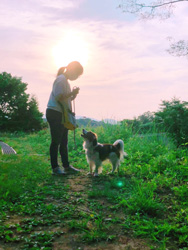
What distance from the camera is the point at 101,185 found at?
4867mm

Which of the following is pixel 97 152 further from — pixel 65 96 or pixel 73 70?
pixel 73 70

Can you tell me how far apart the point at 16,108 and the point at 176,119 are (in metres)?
16.5

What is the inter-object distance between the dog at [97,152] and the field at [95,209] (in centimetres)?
30

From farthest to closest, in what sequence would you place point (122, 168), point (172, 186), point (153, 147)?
point (153, 147) → point (122, 168) → point (172, 186)

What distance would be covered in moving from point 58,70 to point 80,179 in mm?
2319

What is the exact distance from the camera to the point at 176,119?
26.2 feet

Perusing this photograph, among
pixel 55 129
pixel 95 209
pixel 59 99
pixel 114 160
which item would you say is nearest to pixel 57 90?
pixel 59 99

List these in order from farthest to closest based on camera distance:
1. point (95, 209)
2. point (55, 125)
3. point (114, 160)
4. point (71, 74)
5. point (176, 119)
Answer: point (176, 119), point (114, 160), point (71, 74), point (55, 125), point (95, 209)

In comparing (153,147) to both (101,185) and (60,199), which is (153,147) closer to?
(101,185)

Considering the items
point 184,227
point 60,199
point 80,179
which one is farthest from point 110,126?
point 184,227

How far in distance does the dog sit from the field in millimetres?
299

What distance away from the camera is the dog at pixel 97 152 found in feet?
17.7

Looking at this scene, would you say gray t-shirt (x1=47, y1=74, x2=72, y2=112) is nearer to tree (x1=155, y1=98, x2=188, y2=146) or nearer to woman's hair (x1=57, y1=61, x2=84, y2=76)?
woman's hair (x1=57, y1=61, x2=84, y2=76)

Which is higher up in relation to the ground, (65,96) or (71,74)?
(71,74)
